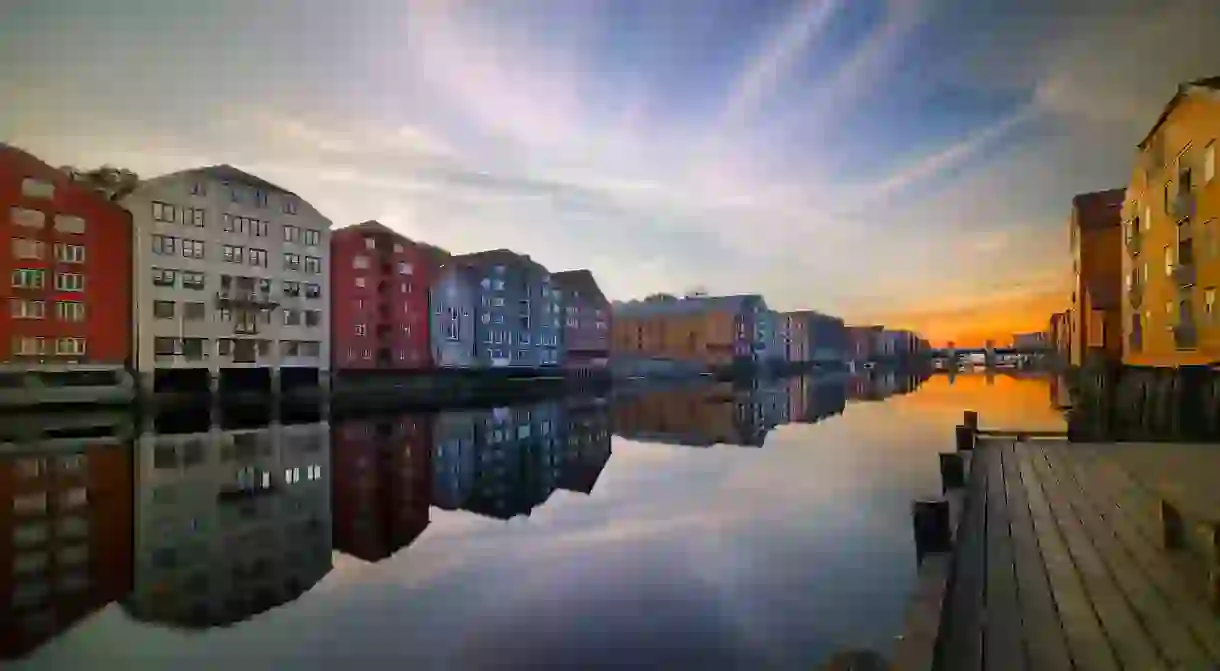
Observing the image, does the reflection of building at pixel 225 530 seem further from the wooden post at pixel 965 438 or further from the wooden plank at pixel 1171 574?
the wooden post at pixel 965 438

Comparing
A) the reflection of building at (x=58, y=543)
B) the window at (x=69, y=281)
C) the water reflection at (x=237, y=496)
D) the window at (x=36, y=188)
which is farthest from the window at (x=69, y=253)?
the reflection of building at (x=58, y=543)

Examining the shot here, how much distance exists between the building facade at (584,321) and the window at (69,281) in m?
21.7

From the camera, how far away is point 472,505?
27.0 ft

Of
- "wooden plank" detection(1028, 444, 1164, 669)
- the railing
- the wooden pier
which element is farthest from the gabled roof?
the railing

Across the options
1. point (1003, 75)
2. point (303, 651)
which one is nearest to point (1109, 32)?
point (1003, 75)

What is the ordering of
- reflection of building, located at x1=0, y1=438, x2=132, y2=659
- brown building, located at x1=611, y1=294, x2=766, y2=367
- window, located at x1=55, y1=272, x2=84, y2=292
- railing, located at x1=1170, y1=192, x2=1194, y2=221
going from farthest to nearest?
brown building, located at x1=611, y1=294, x2=766, y2=367, window, located at x1=55, y1=272, x2=84, y2=292, railing, located at x1=1170, y1=192, x2=1194, y2=221, reflection of building, located at x1=0, y1=438, x2=132, y2=659

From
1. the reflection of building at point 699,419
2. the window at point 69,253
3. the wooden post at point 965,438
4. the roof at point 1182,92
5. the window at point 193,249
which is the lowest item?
the reflection of building at point 699,419

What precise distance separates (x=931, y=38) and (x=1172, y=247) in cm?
495

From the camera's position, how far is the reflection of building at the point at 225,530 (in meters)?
4.86

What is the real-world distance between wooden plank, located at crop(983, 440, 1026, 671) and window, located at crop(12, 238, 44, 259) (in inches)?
747

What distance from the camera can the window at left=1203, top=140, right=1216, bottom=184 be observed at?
8.70 meters

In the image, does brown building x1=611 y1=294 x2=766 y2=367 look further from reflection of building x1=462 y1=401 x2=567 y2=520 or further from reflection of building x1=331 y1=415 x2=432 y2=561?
reflection of building x1=331 y1=415 x2=432 y2=561

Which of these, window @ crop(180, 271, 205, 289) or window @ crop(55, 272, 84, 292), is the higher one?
window @ crop(180, 271, 205, 289)

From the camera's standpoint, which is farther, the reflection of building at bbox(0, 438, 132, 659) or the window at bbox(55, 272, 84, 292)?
the window at bbox(55, 272, 84, 292)
